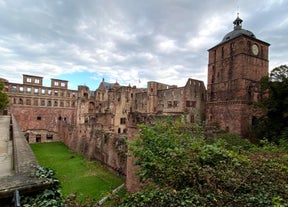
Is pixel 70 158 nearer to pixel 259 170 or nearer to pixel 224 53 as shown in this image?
pixel 259 170

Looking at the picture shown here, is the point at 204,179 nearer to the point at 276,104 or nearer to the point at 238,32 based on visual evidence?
the point at 276,104

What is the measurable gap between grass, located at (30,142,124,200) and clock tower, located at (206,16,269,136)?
18053 mm

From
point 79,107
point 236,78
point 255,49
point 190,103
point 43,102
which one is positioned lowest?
point 79,107

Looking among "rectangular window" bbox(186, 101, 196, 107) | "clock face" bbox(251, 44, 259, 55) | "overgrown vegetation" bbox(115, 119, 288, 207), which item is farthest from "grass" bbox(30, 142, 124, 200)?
"clock face" bbox(251, 44, 259, 55)

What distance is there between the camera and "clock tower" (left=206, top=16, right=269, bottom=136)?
22984mm

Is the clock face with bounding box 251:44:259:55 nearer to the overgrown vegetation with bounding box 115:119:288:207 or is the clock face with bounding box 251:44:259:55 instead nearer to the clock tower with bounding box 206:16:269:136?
the clock tower with bounding box 206:16:269:136

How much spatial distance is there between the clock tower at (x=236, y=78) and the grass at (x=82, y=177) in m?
18.1

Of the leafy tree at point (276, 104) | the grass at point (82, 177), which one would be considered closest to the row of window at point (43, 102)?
the grass at point (82, 177)

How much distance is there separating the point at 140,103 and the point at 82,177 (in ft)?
76.5

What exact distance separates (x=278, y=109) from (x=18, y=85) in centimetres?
4059

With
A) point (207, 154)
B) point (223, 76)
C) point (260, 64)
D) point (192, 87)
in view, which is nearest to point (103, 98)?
point (192, 87)

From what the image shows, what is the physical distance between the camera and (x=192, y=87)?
2812cm

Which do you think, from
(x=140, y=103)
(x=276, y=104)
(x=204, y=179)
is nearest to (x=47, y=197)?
(x=204, y=179)

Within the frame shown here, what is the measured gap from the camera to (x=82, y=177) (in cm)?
1398
